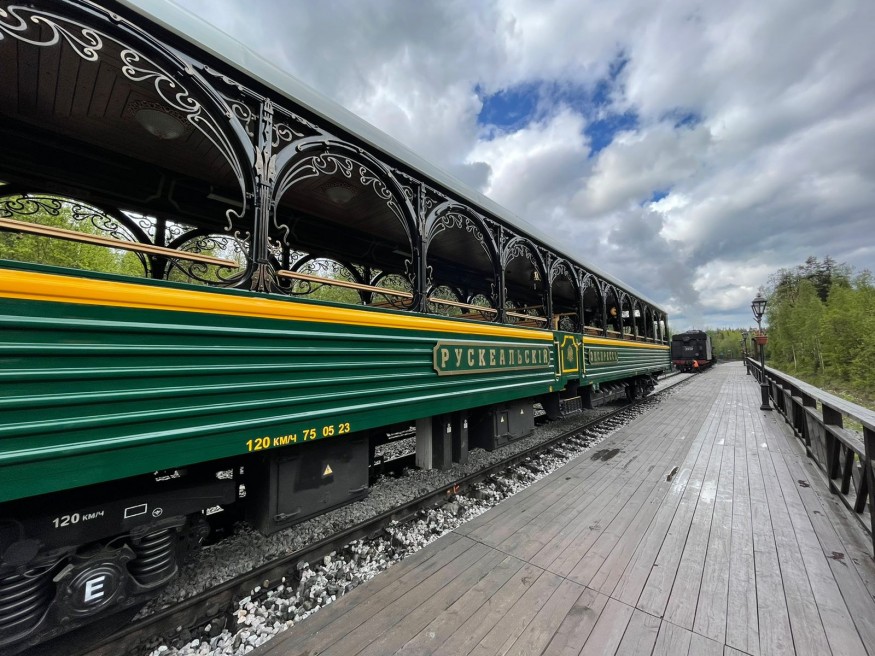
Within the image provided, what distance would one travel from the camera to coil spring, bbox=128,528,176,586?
1.74 meters

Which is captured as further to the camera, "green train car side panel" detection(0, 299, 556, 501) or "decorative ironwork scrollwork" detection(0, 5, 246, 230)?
"decorative ironwork scrollwork" detection(0, 5, 246, 230)

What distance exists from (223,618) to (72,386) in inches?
58.9

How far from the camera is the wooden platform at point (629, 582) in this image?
1.72 m

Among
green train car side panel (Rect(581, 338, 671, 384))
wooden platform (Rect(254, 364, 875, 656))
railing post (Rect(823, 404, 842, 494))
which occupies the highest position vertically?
green train car side panel (Rect(581, 338, 671, 384))

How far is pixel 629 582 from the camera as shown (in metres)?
2.14

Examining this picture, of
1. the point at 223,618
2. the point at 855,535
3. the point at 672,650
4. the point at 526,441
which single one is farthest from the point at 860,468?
the point at 223,618

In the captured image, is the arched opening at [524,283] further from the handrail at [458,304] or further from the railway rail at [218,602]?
the railway rail at [218,602]

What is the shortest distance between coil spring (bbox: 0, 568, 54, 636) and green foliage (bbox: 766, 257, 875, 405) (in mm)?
27586

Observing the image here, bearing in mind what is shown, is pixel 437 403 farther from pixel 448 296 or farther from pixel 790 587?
pixel 448 296

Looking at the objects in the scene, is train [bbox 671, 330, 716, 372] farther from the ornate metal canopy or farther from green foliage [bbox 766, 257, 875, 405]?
the ornate metal canopy

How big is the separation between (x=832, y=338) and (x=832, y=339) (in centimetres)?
7

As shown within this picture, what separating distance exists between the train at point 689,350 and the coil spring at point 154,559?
32.3 metres

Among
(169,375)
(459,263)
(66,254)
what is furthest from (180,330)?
(66,254)

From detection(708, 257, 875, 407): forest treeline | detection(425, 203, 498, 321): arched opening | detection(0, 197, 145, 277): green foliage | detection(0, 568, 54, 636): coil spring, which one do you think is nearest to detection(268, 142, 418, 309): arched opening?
detection(425, 203, 498, 321): arched opening
